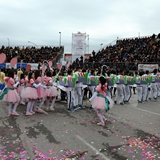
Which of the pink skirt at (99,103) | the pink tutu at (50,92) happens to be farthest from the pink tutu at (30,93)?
the pink skirt at (99,103)

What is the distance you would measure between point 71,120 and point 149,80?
650 centimetres

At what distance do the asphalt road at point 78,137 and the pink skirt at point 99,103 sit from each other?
2.20ft

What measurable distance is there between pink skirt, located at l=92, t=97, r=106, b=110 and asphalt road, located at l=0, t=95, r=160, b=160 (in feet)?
2.20

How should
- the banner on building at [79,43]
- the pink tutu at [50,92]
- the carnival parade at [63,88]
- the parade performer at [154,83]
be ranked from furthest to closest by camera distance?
the banner on building at [79,43]
the parade performer at [154,83]
the pink tutu at [50,92]
the carnival parade at [63,88]

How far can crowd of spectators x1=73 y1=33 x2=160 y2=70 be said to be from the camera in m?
21.2

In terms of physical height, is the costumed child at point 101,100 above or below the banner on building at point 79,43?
below

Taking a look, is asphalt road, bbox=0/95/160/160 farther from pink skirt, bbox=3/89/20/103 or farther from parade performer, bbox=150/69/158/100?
parade performer, bbox=150/69/158/100

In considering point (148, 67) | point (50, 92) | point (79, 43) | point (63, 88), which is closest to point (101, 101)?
point (63, 88)

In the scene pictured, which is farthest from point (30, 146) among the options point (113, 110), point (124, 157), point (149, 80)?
point (149, 80)

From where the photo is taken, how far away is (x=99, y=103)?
6.65 m

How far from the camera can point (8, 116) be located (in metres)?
7.60

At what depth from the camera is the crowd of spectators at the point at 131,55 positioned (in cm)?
2120

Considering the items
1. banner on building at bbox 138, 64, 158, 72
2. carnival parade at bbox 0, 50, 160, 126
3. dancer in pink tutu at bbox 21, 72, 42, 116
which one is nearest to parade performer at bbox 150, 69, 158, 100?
carnival parade at bbox 0, 50, 160, 126

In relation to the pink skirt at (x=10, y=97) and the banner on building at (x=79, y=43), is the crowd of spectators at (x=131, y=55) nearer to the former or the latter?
the banner on building at (x=79, y=43)
